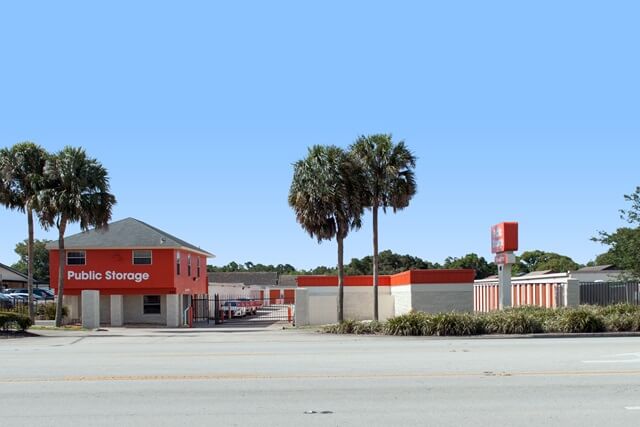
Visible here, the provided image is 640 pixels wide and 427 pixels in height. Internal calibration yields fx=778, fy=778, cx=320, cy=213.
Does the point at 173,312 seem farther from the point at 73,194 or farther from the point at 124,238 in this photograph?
the point at 73,194

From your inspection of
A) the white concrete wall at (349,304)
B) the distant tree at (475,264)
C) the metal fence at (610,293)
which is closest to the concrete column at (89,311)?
the white concrete wall at (349,304)

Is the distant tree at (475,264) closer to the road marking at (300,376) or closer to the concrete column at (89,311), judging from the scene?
the concrete column at (89,311)

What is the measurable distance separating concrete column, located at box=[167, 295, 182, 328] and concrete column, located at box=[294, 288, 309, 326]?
7.07 m

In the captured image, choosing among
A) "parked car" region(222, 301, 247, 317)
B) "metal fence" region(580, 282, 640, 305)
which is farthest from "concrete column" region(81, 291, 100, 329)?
"metal fence" region(580, 282, 640, 305)

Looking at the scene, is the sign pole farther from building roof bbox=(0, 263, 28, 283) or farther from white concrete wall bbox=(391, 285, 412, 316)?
building roof bbox=(0, 263, 28, 283)

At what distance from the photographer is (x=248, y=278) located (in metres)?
108

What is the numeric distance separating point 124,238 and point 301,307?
1088 cm

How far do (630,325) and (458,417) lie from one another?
18783 millimetres

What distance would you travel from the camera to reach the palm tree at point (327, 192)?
35219 mm

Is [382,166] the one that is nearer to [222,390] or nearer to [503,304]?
[503,304]

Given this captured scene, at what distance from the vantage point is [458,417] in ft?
32.3

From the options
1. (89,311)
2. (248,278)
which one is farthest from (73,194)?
(248,278)

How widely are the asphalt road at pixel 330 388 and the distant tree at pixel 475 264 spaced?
9823 cm

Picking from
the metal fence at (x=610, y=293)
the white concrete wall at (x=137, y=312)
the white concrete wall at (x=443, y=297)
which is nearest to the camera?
the metal fence at (x=610, y=293)
